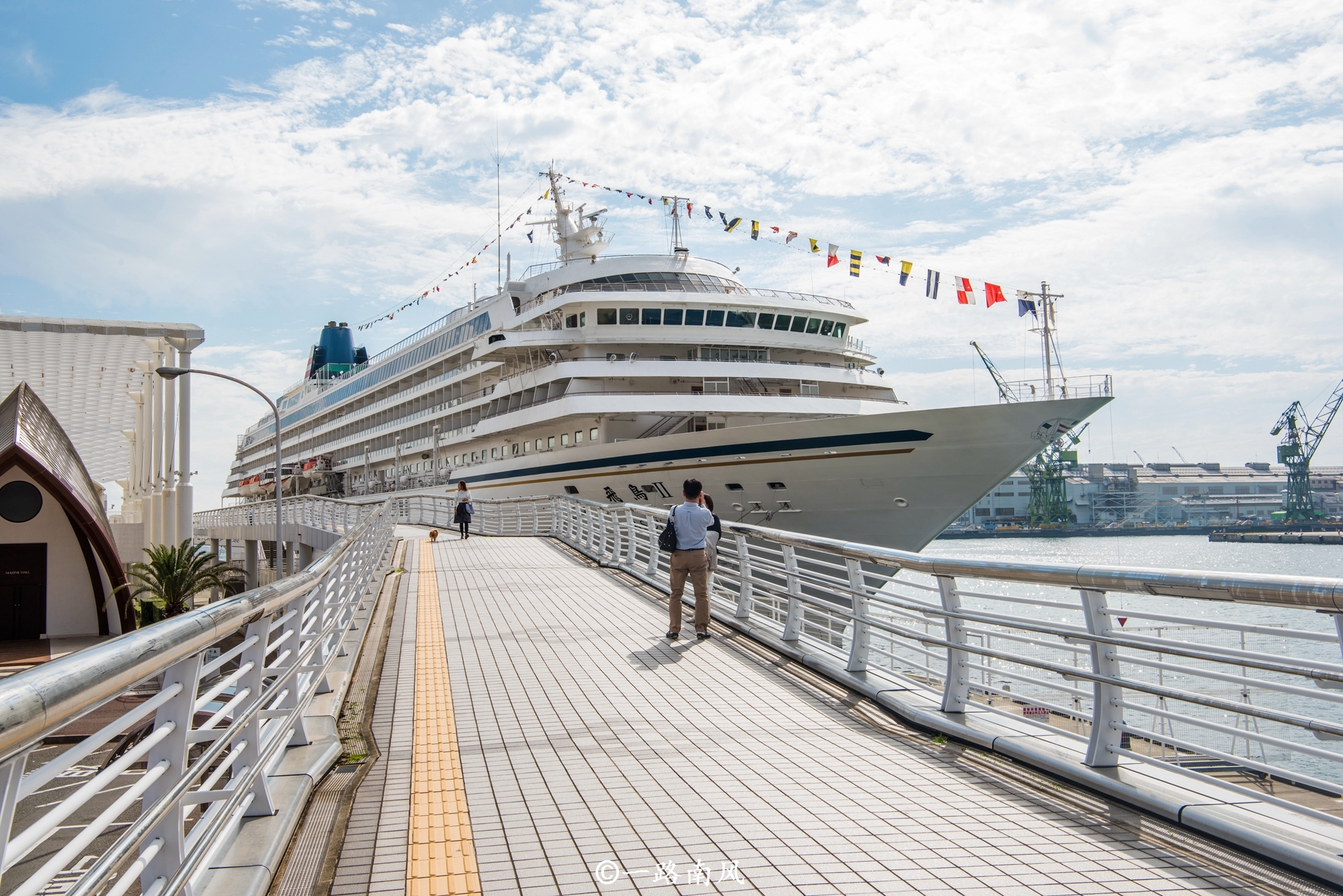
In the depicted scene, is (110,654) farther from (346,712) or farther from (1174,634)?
(1174,634)

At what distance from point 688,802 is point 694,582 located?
5.01 m

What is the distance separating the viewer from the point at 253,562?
5056 centimetres

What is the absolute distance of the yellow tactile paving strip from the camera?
393 centimetres

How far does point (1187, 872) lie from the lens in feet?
12.6

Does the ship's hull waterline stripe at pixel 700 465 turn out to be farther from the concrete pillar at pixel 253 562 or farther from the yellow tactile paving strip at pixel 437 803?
the concrete pillar at pixel 253 562

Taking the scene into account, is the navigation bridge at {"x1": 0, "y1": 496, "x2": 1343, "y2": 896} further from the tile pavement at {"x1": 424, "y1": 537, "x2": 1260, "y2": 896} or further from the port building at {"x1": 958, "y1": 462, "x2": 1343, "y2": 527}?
the port building at {"x1": 958, "y1": 462, "x2": 1343, "y2": 527}

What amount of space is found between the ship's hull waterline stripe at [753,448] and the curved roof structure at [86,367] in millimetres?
14053

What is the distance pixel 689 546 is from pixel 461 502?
55.6 feet

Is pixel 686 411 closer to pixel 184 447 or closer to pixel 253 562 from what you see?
pixel 184 447

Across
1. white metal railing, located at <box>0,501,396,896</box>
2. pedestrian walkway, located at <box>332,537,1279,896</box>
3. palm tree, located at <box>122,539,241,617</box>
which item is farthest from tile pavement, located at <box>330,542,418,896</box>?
palm tree, located at <box>122,539,241,617</box>

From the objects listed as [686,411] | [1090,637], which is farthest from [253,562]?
[1090,637]

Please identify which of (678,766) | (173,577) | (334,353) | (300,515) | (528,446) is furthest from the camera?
(334,353)

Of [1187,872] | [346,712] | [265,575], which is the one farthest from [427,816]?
[265,575]

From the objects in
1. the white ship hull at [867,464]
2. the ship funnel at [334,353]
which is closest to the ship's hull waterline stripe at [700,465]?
the white ship hull at [867,464]
